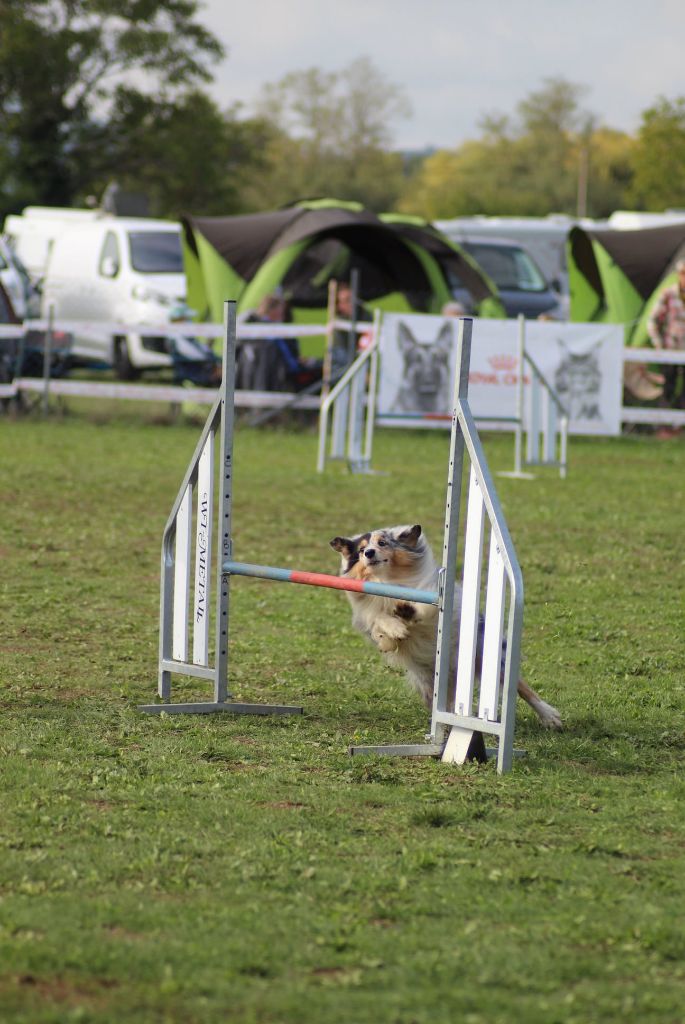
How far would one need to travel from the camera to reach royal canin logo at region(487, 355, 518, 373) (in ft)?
52.1

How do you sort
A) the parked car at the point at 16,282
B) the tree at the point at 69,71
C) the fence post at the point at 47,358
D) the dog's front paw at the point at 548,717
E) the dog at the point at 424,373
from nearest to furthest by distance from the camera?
the dog's front paw at the point at 548,717 → the dog at the point at 424,373 → the fence post at the point at 47,358 → the parked car at the point at 16,282 → the tree at the point at 69,71

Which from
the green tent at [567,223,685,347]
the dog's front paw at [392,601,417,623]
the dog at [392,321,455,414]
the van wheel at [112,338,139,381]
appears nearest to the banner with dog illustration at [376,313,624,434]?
the dog at [392,321,455,414]

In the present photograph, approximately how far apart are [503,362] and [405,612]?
10.6 metres

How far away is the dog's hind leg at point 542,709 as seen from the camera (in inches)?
229

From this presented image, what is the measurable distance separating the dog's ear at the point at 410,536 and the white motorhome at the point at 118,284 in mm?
14462

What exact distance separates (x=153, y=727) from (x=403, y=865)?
183 centimetres

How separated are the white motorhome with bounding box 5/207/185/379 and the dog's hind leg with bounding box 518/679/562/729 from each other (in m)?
14.6

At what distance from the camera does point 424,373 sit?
16.3m

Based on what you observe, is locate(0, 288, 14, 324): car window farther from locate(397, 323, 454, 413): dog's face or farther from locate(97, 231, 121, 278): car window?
locate(397, 323, 454, 413): dog's face

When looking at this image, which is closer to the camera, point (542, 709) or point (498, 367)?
point (542, 709)

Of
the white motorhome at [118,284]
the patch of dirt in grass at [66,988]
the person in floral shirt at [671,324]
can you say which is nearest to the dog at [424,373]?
the person in floral shirt at [671,324]

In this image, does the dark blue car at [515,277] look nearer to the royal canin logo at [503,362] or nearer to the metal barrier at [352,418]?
the royal canin logo at [503,362]

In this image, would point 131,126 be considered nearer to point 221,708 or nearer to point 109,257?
point 109,257

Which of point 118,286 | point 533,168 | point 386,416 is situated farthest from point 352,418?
point 533,168
